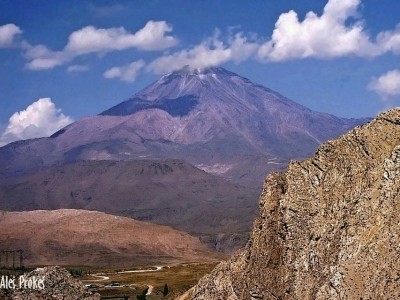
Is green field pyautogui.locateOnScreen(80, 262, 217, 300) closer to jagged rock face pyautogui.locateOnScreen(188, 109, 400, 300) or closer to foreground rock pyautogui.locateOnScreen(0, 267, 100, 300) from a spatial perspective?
foreground rock pyautogui.locateOnScreen(0, 267, 100, 300)

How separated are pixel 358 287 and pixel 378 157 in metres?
8.74

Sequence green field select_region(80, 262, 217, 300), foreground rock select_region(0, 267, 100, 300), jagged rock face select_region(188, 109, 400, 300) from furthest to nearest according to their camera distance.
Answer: green field select_region(80, 262, 217, 300)
foreground rock select_region(0, 267, 100, 300)
jagged rock face select_region(188, 109, 400, 300)

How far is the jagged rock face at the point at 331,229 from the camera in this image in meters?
34.1

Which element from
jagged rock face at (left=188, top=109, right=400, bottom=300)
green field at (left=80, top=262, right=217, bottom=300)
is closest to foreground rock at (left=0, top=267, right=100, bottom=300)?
jagged rock face at (left=188, top=109, right=400, bottom=300)

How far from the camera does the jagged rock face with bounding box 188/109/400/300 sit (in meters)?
34.1

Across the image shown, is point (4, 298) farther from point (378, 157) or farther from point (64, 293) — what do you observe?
point (378, 157)

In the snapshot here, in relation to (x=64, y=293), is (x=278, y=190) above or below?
above

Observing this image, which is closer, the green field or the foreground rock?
the foreground rock

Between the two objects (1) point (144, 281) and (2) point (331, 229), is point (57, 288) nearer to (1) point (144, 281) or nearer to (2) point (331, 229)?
(2) point (331, 229)

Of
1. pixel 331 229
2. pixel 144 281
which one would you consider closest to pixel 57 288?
pixel 331 229

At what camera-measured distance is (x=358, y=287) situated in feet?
110

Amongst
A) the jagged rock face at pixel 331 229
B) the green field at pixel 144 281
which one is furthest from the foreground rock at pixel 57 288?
the green field at pixel 144 281

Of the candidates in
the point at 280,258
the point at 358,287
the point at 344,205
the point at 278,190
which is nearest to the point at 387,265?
the point at 358,287

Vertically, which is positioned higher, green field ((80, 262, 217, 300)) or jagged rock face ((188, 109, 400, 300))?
jagged rock face ((188, 109, 400, 300))
